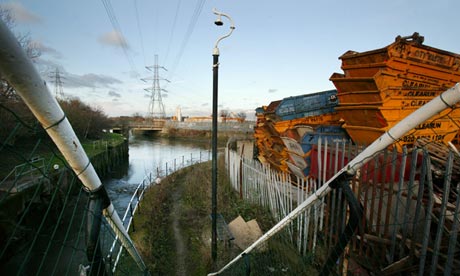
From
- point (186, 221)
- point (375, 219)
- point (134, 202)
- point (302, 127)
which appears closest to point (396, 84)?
point (302, 127)

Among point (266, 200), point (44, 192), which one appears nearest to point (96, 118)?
point (44, 192)

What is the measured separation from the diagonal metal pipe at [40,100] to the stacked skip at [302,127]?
6.49 metres

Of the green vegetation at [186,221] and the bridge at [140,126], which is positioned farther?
the bridge at [140,126]

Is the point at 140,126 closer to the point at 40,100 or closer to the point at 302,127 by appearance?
the point at 302,127

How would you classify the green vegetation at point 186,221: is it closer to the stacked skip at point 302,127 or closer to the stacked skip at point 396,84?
the stacked skip at point 302,127

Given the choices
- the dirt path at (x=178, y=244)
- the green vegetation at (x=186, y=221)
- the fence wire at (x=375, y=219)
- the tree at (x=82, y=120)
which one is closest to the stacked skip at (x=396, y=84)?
the fence wire at (x=375, y=219)

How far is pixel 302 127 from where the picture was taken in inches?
305

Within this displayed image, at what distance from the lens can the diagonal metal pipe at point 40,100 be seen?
0.91 meters

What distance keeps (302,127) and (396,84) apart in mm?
2999

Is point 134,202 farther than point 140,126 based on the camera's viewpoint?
No

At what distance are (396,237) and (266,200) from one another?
381 centimetres

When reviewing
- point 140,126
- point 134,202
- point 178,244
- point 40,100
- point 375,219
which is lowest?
point 134,202

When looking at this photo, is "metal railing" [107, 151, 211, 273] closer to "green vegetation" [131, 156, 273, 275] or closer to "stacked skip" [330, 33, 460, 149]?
"green vegetation" [131, 156, 273, 275]

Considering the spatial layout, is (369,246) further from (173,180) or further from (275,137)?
(173,180)
